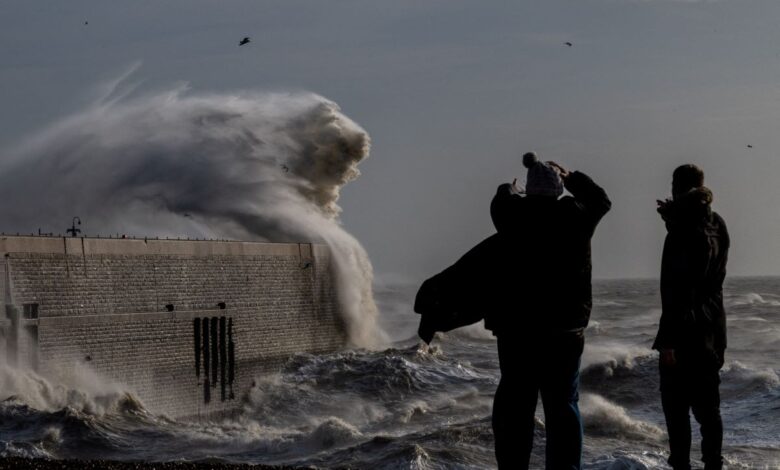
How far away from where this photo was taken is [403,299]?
81062 mm

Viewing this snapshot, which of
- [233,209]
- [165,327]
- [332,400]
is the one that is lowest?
[332,400]

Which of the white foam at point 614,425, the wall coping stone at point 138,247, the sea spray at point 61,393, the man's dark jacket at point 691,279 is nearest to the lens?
the man's dark jacket at point 691,279

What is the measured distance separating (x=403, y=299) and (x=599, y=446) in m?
61.6

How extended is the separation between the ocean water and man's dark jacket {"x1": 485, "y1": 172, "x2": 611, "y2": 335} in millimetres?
8926

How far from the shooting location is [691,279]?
269 inches

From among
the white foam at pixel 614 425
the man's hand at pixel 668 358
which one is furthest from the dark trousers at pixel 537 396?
the white foam at pixel 614 425

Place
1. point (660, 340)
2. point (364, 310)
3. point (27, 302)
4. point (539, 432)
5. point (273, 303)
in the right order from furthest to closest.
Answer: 1. point (364, 310)
2. point (273, 303)
3. point (27, 302)
4. point (539, 432)
5. point (660, 340)

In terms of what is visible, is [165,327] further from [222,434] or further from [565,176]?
[565,176]

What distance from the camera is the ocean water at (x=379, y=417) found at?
1805cm

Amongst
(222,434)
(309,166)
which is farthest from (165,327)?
(309,166)

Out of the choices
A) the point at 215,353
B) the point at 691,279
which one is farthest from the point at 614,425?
the point at 691,279

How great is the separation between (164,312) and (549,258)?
24137 millimetres

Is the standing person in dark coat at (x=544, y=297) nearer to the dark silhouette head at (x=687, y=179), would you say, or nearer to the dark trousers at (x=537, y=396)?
the dark trousers at (x=537, y=396)

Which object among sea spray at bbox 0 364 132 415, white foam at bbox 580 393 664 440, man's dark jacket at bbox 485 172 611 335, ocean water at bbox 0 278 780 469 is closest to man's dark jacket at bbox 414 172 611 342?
man's dark jacket at bbox 485 172 611 335
